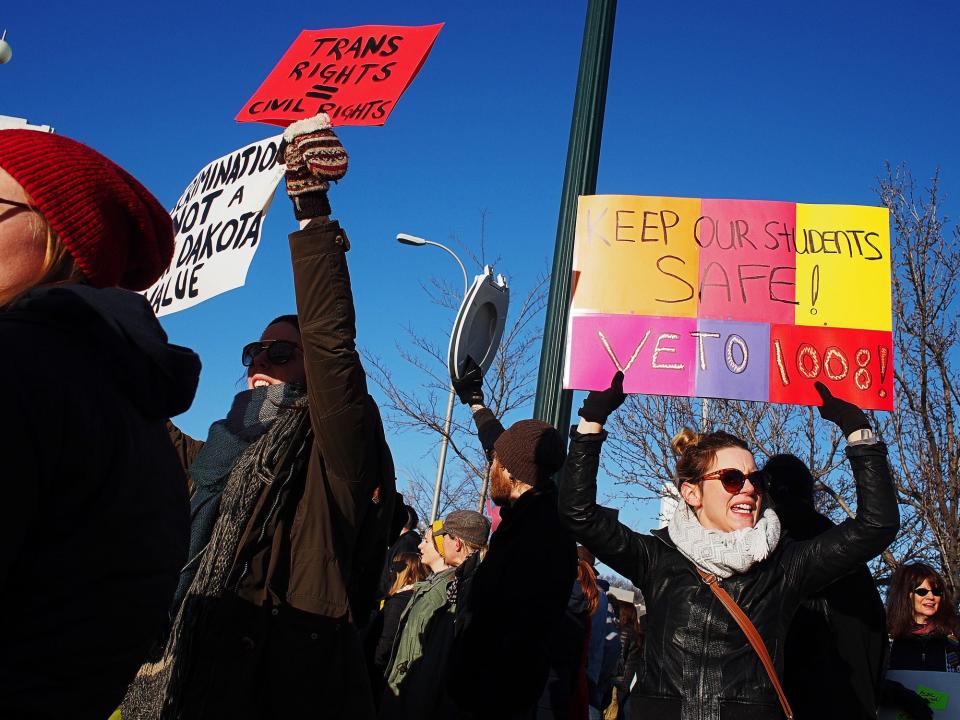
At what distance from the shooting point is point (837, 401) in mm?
4375

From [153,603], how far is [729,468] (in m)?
2.77

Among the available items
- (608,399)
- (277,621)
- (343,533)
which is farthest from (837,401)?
(277,621)

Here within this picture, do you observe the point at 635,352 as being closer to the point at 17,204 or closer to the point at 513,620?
the point at 513,620

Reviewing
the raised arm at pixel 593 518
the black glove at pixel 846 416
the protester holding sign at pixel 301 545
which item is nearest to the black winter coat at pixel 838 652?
the black glove at pixel 846 416

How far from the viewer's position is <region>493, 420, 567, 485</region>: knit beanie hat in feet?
14.2

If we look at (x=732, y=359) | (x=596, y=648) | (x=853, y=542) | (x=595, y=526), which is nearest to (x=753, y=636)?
(x=853, y=542)

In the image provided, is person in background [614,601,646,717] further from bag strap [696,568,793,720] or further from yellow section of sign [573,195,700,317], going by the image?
bag strap [696,568,793,720]

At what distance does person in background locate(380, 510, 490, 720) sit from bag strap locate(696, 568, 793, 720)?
1.34 m

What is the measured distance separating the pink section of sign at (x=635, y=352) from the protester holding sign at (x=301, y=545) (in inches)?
109

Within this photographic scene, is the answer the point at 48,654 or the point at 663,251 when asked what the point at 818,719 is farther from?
the point at 48,654

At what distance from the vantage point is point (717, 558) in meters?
3.72

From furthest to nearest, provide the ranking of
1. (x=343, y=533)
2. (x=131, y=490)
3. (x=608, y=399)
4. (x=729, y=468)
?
(x=608, y=399) < (x=729, y=468) < (x=343, y=533) < (x=131, y=490)

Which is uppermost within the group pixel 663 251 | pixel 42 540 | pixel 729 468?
pixel 663 251

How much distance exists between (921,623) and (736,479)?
2976 mm
